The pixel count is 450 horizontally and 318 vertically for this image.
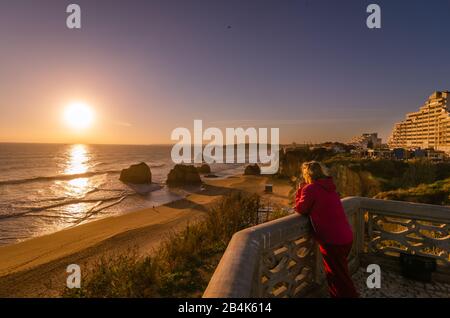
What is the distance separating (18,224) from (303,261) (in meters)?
21.2

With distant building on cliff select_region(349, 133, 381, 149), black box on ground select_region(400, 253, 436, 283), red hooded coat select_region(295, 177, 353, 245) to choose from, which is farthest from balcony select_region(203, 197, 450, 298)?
distant building on cliff select_region(349, 133, 381, 149)

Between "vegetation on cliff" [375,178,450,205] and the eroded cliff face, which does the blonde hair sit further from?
the eroded cliff face

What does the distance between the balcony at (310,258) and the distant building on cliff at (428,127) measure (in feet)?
220

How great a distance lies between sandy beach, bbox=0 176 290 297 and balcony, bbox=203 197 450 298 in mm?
4331

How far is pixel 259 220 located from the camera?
9.39 m

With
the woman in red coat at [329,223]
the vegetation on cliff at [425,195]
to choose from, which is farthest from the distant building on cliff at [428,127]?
the woman in red coat at [329,223]

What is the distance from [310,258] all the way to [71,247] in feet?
43.7

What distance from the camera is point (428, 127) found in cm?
7125

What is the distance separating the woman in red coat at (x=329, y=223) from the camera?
126 inches

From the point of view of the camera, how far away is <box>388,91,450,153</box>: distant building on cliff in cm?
6269
